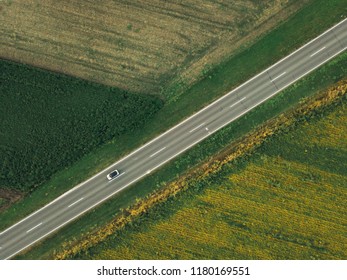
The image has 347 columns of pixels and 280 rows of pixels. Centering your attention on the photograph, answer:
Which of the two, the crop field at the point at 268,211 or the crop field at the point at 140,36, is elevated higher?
the crop field at the point at 140,36

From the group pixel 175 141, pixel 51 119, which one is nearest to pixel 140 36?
pixel 175 141

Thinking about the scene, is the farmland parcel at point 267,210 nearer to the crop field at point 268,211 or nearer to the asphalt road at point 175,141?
the crop field at point 268,211

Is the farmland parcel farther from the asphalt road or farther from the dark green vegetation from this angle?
the dark green vegetation

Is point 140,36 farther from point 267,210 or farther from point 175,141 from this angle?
A: point 267,210

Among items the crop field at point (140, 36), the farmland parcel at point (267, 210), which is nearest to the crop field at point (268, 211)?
the farmland parcel at point (267, 210)

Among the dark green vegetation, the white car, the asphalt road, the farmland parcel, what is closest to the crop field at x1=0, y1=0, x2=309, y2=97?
the dark green vegetation
